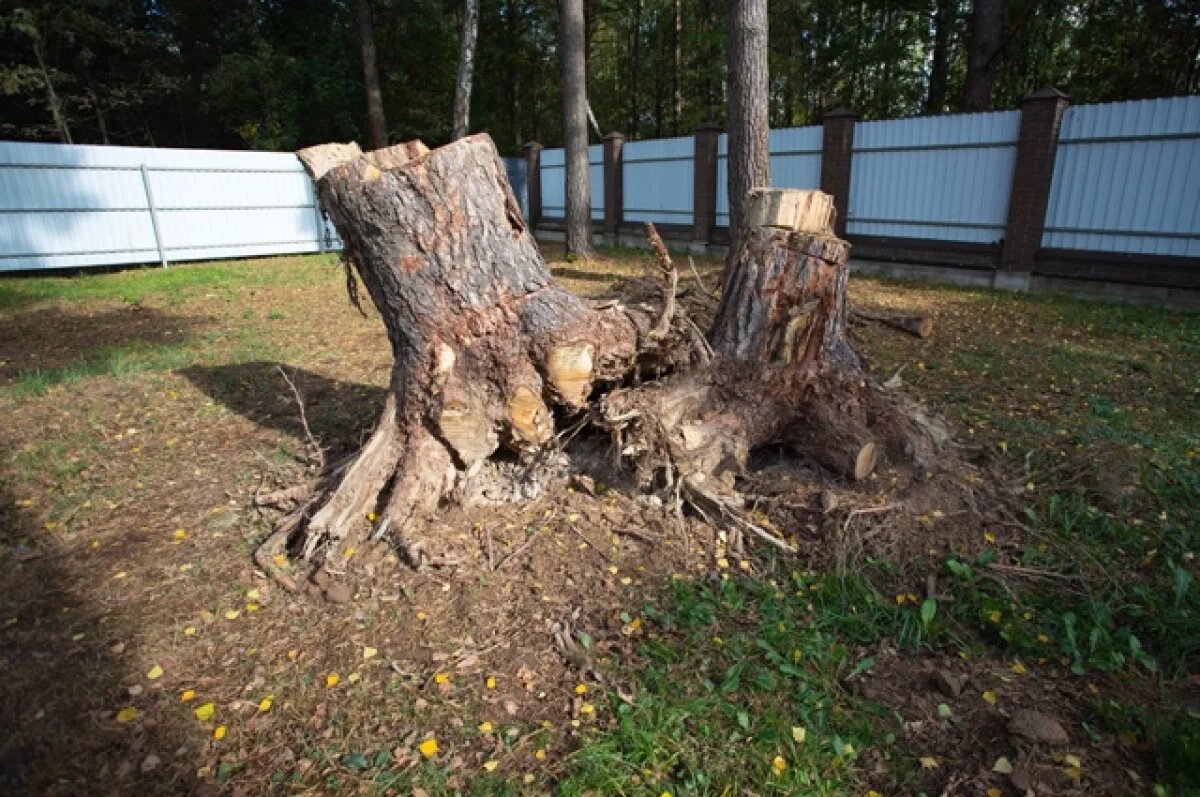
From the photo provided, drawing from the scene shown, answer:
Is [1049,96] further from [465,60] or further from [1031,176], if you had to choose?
[465,60]

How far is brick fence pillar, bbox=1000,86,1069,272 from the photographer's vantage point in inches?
345

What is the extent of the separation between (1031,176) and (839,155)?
2.97 m

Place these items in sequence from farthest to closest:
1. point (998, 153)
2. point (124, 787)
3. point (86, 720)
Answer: point (998, 153) < point (86, 720) < point (124, 787)

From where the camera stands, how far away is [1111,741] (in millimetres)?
2123

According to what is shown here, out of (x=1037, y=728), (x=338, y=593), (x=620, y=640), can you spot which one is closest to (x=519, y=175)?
(x=338, y=593)

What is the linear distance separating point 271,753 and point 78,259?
1327cm

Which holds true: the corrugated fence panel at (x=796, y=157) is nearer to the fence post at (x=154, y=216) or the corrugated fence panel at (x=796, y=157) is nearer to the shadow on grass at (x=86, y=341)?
the shadow on grass at (x=86, y=341)

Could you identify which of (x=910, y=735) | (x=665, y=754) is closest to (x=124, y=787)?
(x=665, y=754)

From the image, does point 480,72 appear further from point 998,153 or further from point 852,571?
point 852,571

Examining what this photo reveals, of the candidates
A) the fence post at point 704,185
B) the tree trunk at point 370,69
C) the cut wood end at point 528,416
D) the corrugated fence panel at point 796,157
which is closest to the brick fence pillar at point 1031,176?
the corrugated fence panel at point 796,157

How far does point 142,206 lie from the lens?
12.7 metres

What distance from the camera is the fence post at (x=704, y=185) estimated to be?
13.2 m

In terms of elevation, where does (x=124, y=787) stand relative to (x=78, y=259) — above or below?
below

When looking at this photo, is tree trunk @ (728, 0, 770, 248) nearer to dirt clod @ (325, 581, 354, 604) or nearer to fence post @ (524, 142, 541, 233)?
dirt clod @ (325, 581, 354, 604)
